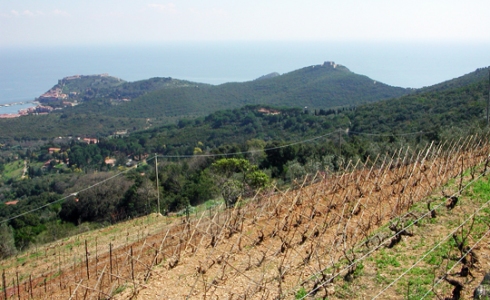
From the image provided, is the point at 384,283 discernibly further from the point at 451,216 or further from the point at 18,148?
the point at 18,148

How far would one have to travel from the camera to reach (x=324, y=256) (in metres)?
6.48

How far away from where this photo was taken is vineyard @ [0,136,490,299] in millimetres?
5426

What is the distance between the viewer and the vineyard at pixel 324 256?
543 centimetres

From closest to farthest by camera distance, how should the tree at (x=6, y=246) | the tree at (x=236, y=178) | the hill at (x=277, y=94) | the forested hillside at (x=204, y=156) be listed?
the tree at (x=6, y=246), the tree at (x=236, y=178), the forested hillside at (x=204, y=156), the hill at (x=277, y=94)

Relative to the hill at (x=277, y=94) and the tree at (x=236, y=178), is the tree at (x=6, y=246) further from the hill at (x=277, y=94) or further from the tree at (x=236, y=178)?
the hill at (x=277, y=94)

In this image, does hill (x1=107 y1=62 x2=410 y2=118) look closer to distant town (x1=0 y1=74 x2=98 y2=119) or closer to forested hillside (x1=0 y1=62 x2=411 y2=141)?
forested hillside (x1=0 y1=62 x2=411 y2=141)

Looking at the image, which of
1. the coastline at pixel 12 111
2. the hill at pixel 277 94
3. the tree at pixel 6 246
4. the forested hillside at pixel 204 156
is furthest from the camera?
the coastline at pixel 12 111

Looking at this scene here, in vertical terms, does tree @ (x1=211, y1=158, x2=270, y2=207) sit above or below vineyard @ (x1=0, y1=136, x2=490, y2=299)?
below

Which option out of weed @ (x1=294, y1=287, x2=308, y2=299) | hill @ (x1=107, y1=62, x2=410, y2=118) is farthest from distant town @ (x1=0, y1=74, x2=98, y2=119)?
weed @ (x1=294, y1=287, x2=308, y2=299)

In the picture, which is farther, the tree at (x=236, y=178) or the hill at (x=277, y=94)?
the hill at (x=277, y=94)

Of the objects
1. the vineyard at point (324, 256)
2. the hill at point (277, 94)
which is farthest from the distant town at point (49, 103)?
the vineyard at point (324, 256)

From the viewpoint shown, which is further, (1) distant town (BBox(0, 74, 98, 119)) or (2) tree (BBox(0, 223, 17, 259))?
(1) distant town (BBox(0, 74, 98, 119))

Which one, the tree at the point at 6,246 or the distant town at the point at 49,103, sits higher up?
the tree at the point at 6,246

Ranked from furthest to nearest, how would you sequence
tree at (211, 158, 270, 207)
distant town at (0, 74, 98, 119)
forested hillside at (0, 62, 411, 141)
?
1. distant town at (0, 74, 98, 119)
2. forested hillside at (0, 62, 411, 141)
3. tree at (211, 158, 270, 207)
